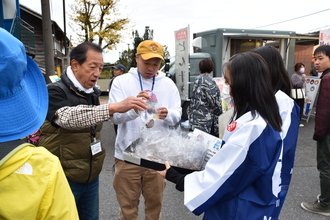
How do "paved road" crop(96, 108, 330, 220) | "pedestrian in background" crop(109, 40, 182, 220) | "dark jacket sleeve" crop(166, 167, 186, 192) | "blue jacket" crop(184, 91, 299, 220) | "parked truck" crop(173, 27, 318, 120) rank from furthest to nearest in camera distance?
"parked truck" crop(173, 27, 318, 120)
"paved road" crop(96, 108, 330, 220)
"pedestrian in background" crop(109, 40, 182, 220)
"dark jacket sleeve" crop(166, 167, 186, 192)
"blue jacket" crop(184, 91, 299, 220)

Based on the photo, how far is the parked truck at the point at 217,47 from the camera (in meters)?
6.91

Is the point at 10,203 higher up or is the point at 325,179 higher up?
the point at 10,203

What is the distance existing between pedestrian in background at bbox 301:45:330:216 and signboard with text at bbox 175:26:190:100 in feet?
12.0

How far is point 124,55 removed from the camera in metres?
28.6

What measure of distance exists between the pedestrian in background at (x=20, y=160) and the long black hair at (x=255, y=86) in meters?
1.05

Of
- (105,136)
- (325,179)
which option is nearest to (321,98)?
(325,179)

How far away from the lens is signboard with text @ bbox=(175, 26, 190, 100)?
6.51 m

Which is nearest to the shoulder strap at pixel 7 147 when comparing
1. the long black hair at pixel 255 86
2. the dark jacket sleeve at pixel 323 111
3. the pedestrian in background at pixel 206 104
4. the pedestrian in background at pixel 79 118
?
the pedestrian in background at pixel 79 118

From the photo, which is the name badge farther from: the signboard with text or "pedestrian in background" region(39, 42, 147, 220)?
the signboard with text

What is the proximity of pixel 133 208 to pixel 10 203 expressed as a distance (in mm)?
1777

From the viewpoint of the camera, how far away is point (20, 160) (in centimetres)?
72

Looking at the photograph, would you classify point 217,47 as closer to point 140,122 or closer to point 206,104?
point 206,104

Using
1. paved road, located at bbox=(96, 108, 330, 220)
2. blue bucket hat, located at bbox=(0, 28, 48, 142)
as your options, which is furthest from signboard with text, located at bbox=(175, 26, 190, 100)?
blue bucket hat, located at bbox=(0, 28, 48, 142)

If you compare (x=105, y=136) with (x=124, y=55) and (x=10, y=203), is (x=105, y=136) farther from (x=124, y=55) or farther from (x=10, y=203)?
(x=124, y=55)
